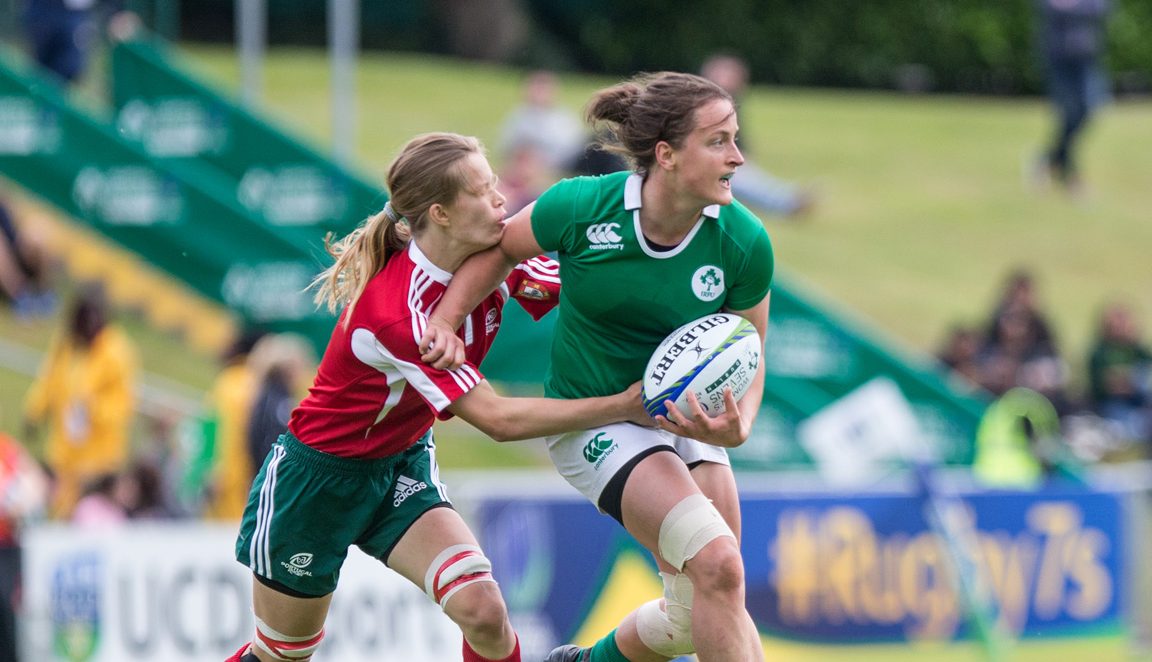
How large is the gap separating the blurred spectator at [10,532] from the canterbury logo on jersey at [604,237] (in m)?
4.16

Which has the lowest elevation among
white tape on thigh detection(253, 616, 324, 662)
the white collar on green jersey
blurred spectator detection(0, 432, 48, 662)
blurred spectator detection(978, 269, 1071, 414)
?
blurred spectator detection(978, 269, 1071, 414)

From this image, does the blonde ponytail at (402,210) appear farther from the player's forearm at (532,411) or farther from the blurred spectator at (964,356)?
the blurred spectator at (964,356)

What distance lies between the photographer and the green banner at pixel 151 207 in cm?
1197

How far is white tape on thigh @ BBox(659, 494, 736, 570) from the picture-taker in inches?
184

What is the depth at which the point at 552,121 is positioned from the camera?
46.0 ft

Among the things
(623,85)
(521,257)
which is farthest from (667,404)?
(623,85)

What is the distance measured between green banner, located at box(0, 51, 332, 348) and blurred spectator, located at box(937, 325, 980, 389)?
17.4 feet

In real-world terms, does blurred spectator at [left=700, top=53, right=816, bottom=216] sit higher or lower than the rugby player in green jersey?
lower

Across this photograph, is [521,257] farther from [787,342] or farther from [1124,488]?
[787,342]

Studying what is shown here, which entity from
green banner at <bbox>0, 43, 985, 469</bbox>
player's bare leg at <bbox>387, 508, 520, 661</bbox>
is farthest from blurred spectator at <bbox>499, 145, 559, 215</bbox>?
player's bare leg at <bbox>387, 508, 520, 661</bbox>

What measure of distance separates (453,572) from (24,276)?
8.34 metres

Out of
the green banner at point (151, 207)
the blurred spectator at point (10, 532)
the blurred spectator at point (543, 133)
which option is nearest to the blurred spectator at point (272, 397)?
the blurred spectator at point (10, 532)

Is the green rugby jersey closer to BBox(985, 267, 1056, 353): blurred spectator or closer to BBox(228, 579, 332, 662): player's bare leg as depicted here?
BBox(228, 579, 332, 662): player's bare leg

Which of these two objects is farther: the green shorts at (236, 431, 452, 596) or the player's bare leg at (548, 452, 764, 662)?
the green shorts at (236, 431, 452, 596)
